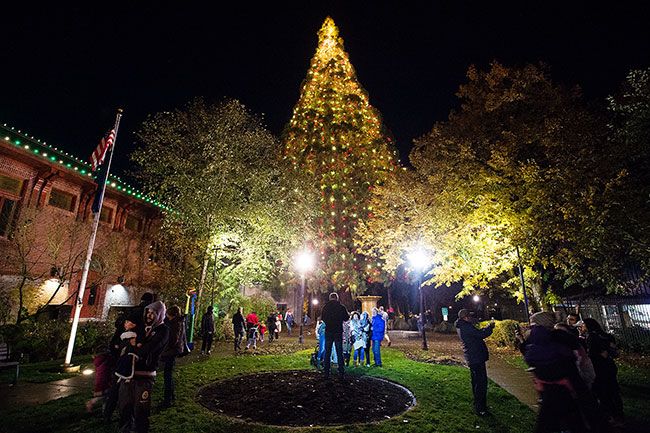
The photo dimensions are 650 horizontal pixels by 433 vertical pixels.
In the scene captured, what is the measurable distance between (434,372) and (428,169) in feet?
38.5

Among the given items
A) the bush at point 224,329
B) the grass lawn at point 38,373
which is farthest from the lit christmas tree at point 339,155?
the grass lawn at point 38,373

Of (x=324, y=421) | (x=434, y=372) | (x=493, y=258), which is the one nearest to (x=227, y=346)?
(x=434, y=372)

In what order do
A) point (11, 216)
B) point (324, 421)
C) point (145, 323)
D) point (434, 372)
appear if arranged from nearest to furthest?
1. point (145, 323)
2. point (324, 421)
3. point (434, 372)
4. point (11, 216)

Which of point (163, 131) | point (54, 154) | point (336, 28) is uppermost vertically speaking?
point (336, 28)

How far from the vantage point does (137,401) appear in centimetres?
491

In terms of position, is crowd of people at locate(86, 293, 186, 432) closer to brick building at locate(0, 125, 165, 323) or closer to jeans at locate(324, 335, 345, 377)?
jeans at locate(324, 335, 345, 377)

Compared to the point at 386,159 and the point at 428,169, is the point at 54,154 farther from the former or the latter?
the point at 386,159

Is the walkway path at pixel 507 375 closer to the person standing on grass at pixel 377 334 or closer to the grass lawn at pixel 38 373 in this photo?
the person standing on grass at pixel 377 334

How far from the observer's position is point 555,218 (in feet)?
44.1

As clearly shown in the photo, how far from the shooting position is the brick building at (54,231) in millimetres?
14133

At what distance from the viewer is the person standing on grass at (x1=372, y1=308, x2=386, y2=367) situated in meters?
11.5

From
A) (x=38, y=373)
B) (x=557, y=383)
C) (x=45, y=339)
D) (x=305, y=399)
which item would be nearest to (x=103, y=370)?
(x=305, y=399)

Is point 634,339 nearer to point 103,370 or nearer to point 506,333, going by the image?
point 506,333

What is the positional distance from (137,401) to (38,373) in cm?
724
